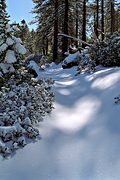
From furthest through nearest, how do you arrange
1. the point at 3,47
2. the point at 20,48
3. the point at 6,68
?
the point at 6,68
the point at 20,48
the point at 3,47

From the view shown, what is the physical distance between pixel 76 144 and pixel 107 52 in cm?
636

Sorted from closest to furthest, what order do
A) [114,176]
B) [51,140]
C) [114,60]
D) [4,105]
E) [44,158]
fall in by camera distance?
[114,176] → [44,158] → [51,140] → [4,105] → [114,60]

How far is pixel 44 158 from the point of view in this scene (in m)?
5.44

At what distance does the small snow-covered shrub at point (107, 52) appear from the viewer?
→ 11336 mm

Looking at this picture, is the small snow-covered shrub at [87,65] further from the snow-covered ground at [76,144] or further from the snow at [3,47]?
the snow at [3,47]

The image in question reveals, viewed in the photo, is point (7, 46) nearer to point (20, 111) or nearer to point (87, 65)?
point (20, 111)

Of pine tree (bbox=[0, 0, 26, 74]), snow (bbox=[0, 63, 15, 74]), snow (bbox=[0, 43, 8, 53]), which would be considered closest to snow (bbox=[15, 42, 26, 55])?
pine tree (bbox=[0, 0, 26, 74])

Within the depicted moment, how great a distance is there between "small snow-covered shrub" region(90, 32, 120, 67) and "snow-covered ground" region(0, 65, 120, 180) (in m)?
2.79

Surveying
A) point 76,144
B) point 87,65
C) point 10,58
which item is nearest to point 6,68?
point 10,58

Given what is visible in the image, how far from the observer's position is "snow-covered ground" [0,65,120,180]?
5012 mm

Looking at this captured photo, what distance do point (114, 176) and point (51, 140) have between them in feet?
5.16

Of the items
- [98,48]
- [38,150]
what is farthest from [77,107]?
[98,48]

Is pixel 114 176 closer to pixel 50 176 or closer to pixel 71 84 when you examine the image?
pixel 50 176

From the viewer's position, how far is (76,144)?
5941 millimetres
